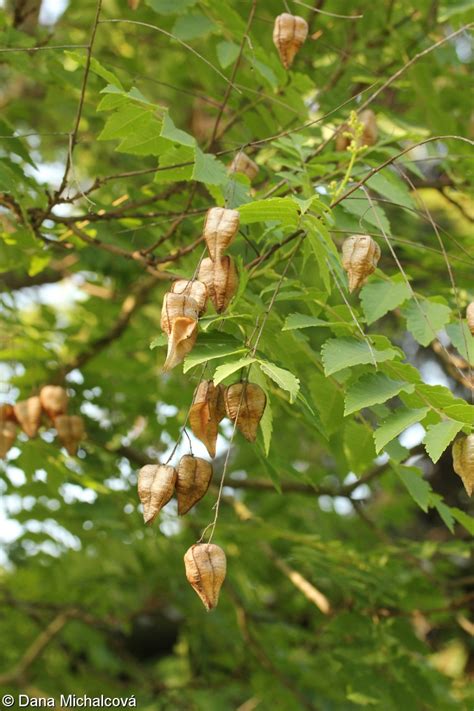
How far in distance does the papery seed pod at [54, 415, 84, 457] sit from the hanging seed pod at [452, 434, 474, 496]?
208 cm

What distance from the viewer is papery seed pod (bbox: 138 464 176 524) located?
239 centimetres

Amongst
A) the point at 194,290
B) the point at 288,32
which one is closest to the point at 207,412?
the point at 194,290

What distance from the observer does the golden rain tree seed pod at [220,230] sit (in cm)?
246

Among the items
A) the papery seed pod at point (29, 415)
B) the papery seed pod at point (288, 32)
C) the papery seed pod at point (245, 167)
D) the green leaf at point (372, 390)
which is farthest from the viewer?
the papery seed pod at point (29, 415)

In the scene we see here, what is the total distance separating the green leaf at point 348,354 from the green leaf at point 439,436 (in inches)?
9.2

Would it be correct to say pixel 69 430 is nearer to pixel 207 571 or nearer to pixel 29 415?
pixel 29 415

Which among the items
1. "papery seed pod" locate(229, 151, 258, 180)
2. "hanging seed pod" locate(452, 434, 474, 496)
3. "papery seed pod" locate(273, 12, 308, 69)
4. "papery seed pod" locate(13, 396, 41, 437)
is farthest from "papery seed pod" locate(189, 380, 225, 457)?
"papery seed pod" locate(13, 396, 41, 437)

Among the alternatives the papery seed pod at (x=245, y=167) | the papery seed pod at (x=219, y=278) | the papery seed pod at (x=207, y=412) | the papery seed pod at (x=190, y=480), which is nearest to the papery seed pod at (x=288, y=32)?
the papery seed pod at (x=245, y=167)

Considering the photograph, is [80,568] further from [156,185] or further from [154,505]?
[154,505]

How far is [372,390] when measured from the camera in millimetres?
2379

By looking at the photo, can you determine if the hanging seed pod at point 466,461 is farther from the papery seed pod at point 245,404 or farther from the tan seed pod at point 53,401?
the tan seed pod at point 53,401

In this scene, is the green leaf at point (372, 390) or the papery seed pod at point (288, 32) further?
the papery seed pod at point (288, 32)

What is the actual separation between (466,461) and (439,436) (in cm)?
16

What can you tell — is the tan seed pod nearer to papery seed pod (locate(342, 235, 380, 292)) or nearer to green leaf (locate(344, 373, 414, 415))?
papery seed pod (locate(342, 235, 380, 292))
